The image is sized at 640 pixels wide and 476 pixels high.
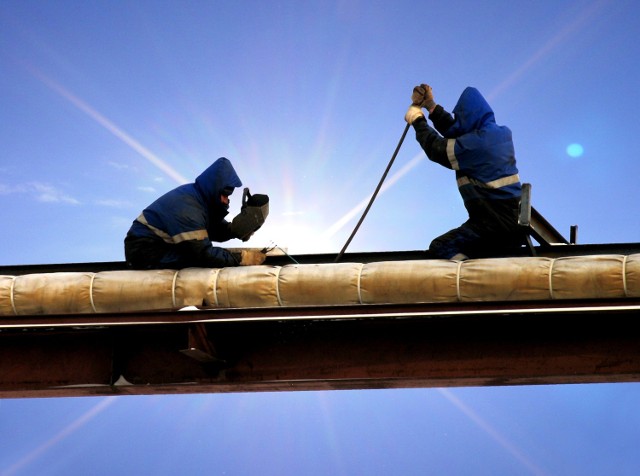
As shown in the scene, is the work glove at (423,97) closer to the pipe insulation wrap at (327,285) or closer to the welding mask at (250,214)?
the welding mask at (250,214)

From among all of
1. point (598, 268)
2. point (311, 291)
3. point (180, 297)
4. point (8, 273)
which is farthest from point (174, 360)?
point (598, 268)

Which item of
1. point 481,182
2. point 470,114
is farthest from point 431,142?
point 481,182

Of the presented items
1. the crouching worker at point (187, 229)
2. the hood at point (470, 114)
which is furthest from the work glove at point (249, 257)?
the hood at point (470, 114)

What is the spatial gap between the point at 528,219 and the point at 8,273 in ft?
16.2

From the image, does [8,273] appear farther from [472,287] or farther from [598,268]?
[598,268]

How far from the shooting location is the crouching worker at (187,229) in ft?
25.1

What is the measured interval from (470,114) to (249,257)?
8.05ft

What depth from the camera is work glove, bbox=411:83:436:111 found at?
335 inches

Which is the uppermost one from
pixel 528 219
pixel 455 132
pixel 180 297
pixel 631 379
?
pixel 455 132

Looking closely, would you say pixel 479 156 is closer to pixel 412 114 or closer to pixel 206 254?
pixel 412 114

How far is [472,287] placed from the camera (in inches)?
258

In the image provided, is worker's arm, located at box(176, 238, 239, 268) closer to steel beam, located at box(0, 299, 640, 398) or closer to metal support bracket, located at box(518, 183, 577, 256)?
steel beam, located at box(0, 299, 640, 398)

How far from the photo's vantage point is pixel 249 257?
7.90m

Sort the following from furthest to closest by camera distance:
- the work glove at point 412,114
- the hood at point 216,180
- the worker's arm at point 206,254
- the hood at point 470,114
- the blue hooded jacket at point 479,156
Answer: the work glove at point 412,114 → the hood at point 216,180 → the hood at point 470,114 → the blue hooded jacket at point 479,156 → the worker's arm at point 206,254
